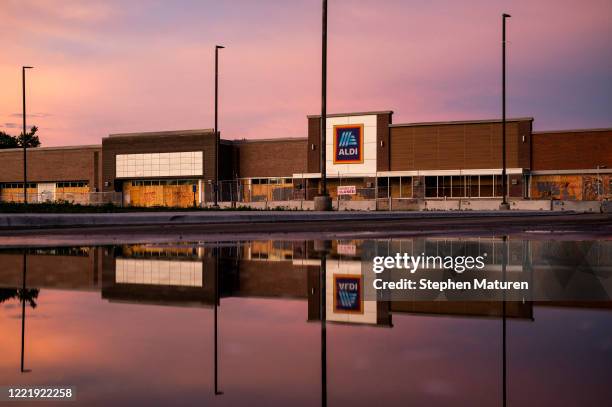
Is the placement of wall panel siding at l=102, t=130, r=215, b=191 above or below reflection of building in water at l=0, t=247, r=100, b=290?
above

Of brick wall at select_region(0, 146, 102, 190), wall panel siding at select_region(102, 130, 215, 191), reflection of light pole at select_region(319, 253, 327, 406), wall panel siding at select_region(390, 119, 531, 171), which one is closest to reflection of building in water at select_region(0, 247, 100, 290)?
reflection of light pole at select_region(319, 253, 327, 406)

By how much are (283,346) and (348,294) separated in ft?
7.50

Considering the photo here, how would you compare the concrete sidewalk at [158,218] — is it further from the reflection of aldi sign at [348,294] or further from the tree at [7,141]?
the tree at [7,141]

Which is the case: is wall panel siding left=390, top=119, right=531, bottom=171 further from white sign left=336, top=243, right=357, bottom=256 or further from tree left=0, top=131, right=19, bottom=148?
tree left=0, top=131, right=19, bottom=148

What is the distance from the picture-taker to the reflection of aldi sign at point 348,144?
74.7 m

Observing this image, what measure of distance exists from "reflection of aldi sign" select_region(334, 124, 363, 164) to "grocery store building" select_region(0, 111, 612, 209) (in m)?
0.10

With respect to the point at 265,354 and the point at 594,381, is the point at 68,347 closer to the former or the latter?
the point at 265,354

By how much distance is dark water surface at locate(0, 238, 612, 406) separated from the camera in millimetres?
3566

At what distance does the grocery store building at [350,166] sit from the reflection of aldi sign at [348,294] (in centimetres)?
5122

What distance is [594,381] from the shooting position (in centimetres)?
371

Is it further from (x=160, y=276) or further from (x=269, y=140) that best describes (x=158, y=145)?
(x=160, y=276)

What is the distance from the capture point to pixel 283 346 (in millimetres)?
4586

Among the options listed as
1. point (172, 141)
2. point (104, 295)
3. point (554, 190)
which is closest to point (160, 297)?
point (104, 295)

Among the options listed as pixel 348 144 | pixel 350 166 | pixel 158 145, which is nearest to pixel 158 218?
pixel 350 166
